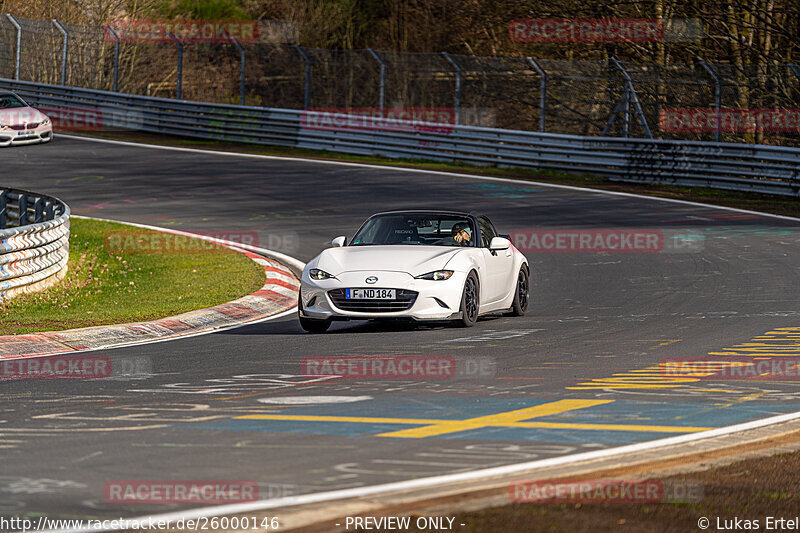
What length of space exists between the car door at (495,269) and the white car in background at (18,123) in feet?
77.2

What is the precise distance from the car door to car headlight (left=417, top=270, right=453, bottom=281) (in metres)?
0.91

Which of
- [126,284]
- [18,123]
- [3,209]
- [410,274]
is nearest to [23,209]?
[3,209]

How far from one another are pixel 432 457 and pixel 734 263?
1318cm

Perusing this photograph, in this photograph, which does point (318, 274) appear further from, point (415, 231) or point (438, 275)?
point (415, 231)

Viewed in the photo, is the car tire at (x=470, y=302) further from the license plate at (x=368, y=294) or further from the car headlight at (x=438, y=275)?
the license plate at (x=368, y=294)

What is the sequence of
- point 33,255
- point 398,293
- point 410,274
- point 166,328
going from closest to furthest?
point 398,293
point 410,274
point 166,328
point 33,255

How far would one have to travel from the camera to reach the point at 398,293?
13109mm

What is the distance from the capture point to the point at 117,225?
23297mm

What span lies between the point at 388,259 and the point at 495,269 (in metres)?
1.55

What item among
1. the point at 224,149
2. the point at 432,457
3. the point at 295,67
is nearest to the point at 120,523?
the point at 432,457

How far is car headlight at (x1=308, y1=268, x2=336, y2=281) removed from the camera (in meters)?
13.3

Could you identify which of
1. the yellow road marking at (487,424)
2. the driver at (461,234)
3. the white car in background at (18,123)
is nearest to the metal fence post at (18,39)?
the white car in background at (18,123)

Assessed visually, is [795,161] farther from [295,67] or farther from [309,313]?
[295,67]

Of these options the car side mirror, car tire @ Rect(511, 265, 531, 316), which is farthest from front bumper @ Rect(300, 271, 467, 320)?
car tire @ Rect(511, 265, 531, 316)
